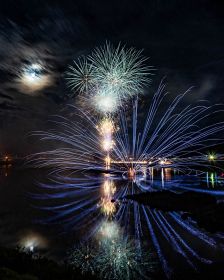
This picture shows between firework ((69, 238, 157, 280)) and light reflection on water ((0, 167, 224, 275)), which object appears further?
light reflection on water ((0, 167, 224, 275))

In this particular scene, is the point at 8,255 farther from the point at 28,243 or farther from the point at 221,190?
the point at 221,190

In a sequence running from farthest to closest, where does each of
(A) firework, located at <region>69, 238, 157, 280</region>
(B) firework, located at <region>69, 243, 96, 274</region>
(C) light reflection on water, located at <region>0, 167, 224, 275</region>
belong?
(C) light reflection on water, located at <region>0, 167, 224, 275</region>, (B) firework, located at <region>69, 243, 96, 274</region>, (A) firework, located at <region>69, 238, 157, 280</region>

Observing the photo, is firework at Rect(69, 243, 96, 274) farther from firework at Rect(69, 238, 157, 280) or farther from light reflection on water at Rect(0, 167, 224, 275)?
light reflection on water at Rect(0, 167, 224, 275)

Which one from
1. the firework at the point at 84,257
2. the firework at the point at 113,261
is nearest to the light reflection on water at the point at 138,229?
the firework at the point at 113,261

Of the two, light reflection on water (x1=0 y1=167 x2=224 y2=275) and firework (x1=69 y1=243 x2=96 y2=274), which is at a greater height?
light reflection on water (x1=0 y1=167 x2=224 y2=275)

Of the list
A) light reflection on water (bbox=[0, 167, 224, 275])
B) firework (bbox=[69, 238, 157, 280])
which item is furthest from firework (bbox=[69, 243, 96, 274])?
light reflection on water (bbox=[0, 167, 224, 275])

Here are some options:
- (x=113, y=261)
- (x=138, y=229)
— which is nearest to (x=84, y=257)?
(x=113, y=261)

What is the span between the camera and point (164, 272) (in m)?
15.8

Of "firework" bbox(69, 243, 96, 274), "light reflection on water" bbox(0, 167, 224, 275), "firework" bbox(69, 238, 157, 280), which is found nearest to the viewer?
"firework" bbox(69, 238, 157, 280)

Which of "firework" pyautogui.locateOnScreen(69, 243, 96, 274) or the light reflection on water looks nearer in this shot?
"firework" pyautogui.locateOnScreen(69, 243, 96, 274)

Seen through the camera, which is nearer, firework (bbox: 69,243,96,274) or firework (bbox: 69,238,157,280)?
firework (bbox: 69,238,157,280)

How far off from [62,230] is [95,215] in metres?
6.86

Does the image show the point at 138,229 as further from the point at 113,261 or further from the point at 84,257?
the point at 113,261

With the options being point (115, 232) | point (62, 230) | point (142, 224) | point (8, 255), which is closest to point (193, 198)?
point (142, 224)
